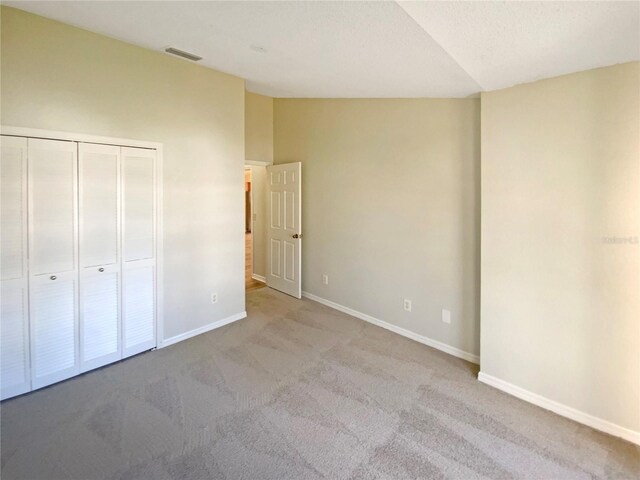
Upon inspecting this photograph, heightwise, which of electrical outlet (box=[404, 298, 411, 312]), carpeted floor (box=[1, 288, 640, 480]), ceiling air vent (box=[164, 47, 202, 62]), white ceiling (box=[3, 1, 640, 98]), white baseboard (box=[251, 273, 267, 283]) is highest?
ceiling air vent (box=[164, 47, 202, 62])

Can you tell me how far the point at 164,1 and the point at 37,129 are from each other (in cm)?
138

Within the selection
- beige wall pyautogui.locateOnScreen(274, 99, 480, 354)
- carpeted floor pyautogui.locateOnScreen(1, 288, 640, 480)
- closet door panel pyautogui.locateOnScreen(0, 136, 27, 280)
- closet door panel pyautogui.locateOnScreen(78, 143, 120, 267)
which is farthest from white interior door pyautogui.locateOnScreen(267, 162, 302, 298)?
closet door panel pyautogui.locateOnScreen(0, 136, 27, 280)

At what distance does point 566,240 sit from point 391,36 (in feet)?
6.07

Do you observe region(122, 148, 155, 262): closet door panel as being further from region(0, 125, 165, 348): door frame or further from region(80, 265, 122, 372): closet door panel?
region(80, 265, 122, 372): closet door panel

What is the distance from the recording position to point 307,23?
1.94 meters

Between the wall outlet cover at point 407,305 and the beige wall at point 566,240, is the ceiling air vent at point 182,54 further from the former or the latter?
the wall outlet cover at point 407,305

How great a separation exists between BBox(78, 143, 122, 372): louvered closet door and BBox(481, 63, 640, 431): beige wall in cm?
320

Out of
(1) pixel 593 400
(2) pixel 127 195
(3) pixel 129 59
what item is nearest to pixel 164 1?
(3) pixel 129 59

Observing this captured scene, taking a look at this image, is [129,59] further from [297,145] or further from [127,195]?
[297,145]

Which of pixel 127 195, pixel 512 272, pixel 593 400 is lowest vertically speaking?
pixel 593 400

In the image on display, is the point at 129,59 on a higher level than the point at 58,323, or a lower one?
higher

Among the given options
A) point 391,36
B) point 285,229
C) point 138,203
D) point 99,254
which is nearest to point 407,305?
point 285,229

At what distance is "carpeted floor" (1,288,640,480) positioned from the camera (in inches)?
69.9

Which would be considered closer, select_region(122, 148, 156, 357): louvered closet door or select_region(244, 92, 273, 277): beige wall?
select_region(122, 148, 156, 357): louvered closet door
